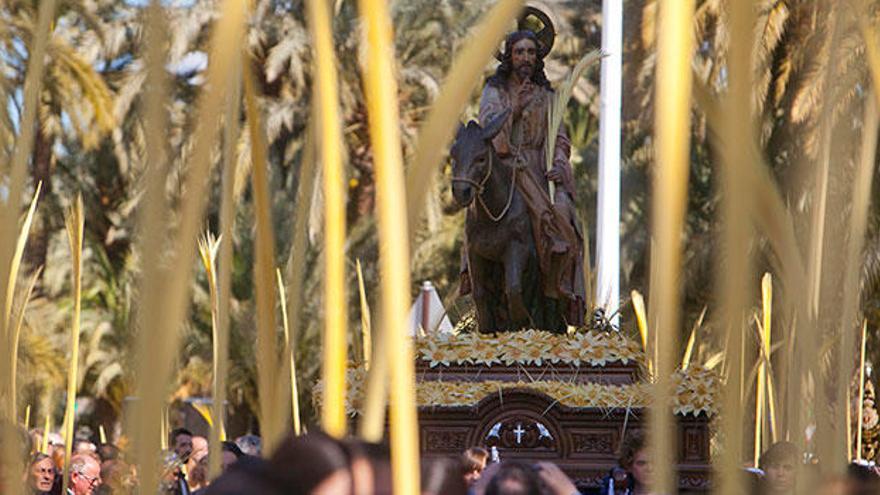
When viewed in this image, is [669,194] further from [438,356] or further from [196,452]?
[438,356]

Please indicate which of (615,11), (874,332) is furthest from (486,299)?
(874,332)

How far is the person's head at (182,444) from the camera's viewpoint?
1047 cm

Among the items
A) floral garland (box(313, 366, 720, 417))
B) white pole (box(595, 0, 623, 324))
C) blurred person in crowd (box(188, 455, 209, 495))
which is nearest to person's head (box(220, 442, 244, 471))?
blurred person in crowd (box(188, 455, 209, 495))

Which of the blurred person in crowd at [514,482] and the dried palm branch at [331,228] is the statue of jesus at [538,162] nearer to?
the blurred person in crowd at [514,482]

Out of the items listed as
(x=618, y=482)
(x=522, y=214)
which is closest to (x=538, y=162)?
(x=522, y=214)

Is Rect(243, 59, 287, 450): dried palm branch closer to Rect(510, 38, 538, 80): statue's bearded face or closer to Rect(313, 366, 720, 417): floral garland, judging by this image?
Rect(313, 366, 720, 417): floral garland

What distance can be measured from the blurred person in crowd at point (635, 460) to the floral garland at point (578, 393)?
2452 millimetres

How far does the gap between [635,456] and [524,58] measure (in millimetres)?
5612

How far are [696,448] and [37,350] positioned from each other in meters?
17.6

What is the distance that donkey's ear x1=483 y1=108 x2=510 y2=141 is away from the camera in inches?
528

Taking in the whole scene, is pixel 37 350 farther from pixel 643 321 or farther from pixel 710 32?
pixel 643 321

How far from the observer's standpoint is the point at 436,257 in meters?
35.1

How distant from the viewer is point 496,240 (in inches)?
550

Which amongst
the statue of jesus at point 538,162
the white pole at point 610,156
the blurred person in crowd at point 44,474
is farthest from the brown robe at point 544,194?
the white pole at point 610,156
